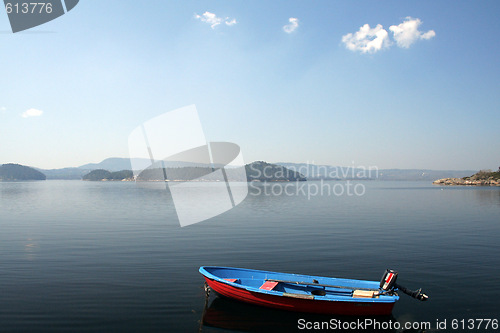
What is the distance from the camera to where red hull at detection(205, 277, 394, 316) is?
17859mm

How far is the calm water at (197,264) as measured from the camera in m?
17.9

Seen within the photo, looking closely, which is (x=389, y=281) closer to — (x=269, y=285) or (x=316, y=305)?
(x=316, y=305)

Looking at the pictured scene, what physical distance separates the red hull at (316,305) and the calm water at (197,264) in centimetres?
53

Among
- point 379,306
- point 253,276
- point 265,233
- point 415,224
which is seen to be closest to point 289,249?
point 265,233

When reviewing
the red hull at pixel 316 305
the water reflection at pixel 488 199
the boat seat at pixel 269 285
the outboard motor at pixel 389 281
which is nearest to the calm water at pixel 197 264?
the red hull at pixel 316 305

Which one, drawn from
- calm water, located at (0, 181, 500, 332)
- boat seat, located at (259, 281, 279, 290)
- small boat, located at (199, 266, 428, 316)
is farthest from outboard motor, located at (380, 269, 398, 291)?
boat seat, located at (259, 281, 279, 290)

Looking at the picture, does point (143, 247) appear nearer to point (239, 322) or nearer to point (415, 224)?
point (239, 322)

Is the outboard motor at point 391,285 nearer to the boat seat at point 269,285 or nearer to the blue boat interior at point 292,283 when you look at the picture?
the blue boat interior at point 292,283

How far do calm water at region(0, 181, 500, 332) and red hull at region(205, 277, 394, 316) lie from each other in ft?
1.73

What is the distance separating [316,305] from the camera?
59.2 ft

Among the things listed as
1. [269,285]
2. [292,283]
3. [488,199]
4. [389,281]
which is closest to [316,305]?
[292,283]

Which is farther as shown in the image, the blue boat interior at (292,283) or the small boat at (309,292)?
the blue boat interior at (292,283)

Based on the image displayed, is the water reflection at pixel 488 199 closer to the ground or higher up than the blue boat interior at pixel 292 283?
closer to the ground

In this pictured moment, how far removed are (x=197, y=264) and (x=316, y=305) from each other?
1227cm
